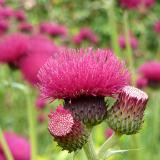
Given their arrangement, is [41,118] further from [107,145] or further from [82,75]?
[82,75]

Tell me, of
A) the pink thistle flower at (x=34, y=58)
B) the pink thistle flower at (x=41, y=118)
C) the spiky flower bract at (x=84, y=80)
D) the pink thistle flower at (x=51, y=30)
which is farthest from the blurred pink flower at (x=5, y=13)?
the spiky flower bract at (x=84, y=80)

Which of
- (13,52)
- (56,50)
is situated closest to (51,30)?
(56,50)

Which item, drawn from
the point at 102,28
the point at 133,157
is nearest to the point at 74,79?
the point at 133,157

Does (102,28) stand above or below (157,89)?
below

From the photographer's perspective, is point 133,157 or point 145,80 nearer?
point 133,157

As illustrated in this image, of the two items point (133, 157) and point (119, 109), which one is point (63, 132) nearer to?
point (119, 109)

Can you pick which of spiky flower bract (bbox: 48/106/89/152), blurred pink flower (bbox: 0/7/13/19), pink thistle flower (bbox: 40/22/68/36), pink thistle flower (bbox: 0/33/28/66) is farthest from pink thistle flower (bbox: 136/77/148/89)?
spiky flower bract (bbox: 48/106/89/152)

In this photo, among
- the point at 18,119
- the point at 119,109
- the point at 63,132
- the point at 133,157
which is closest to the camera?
the point at 63,132
